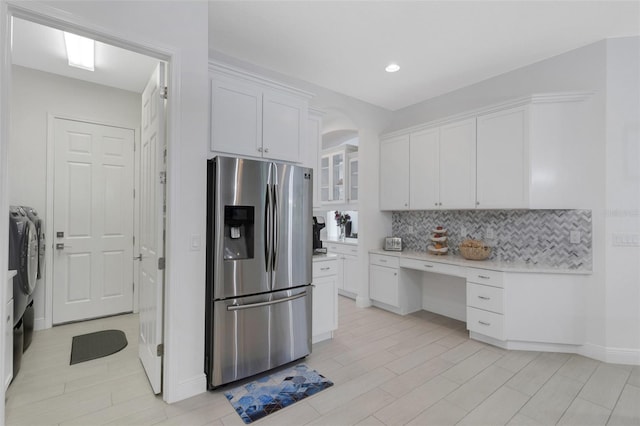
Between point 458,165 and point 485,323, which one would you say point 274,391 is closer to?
point 485,323

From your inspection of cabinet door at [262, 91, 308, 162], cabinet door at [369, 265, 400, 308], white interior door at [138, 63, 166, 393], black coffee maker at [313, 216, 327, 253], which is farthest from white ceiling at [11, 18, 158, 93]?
cabinet door at [369, 265, 400, 308]

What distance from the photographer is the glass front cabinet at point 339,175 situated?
5203mm

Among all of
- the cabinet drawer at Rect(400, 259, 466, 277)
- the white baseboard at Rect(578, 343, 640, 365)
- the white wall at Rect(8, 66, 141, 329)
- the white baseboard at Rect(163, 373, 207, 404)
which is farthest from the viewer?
the cabinet drawer at Rect(400, 259, 466, 277)

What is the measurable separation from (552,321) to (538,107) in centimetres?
210

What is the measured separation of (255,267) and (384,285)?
2.31 m

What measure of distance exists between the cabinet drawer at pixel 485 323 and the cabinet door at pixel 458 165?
118 centimetres

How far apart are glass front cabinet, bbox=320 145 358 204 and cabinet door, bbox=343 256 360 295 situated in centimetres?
110

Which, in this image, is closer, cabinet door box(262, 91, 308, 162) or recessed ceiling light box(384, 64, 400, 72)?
cabinet door box(262, 91, 308, 162)

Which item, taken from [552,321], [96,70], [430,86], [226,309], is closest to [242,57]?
[96,70]

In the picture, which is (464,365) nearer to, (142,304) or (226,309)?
(226,309)

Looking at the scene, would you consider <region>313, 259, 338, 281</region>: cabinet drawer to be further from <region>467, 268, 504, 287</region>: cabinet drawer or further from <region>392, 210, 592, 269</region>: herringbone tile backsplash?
<region>392, 210, 592, 269</region>: herringbone tile backsplash

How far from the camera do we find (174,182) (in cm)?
210

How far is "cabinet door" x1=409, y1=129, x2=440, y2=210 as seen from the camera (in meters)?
3.84

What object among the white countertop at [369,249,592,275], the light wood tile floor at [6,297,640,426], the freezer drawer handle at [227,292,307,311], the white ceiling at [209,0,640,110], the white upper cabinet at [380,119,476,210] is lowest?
the light wood tile floor at [6,297,640,426]
